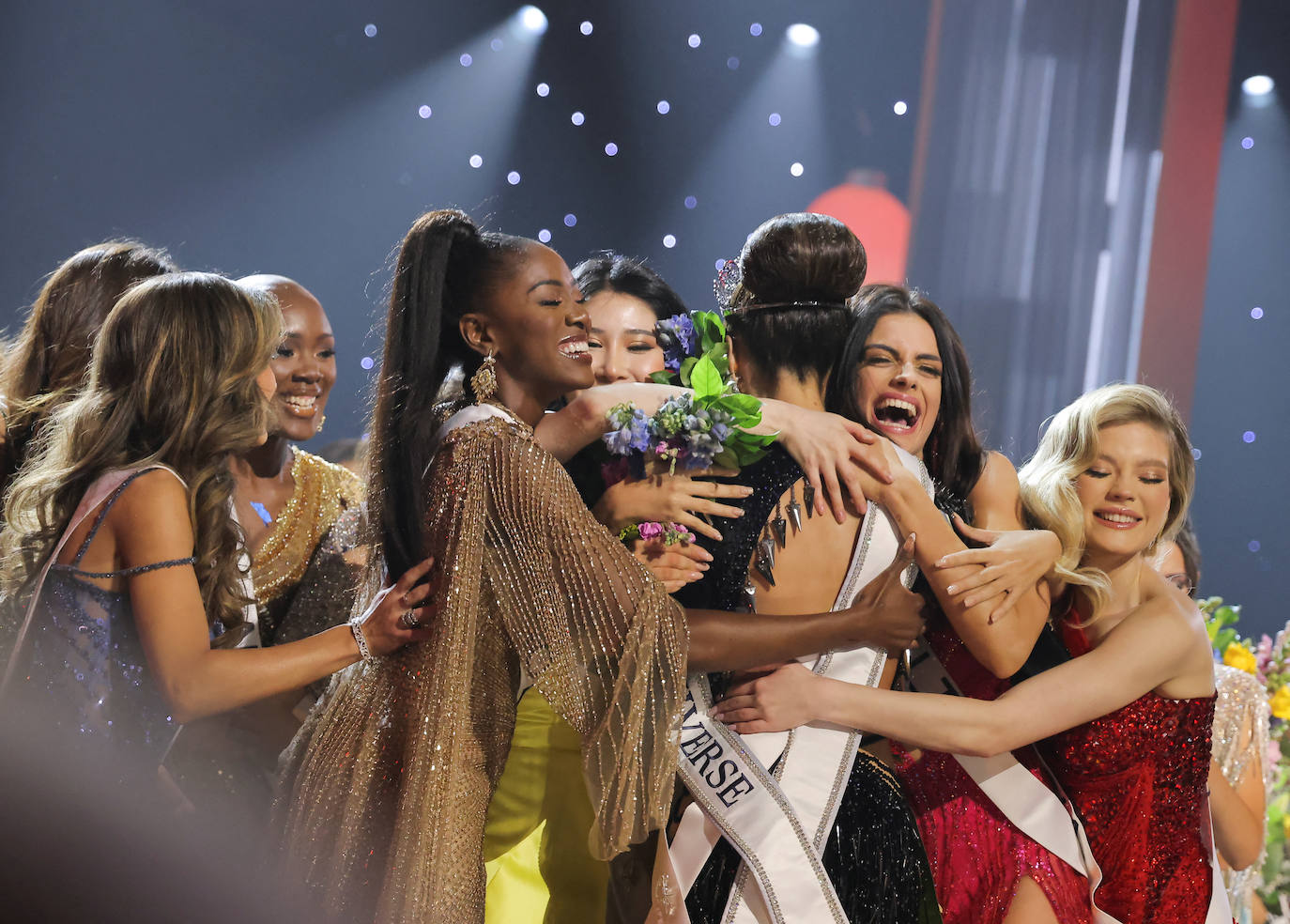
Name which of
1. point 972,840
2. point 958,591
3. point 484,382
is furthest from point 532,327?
point 972,840

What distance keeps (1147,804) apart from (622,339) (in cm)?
146

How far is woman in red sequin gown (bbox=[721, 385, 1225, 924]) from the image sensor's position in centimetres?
179

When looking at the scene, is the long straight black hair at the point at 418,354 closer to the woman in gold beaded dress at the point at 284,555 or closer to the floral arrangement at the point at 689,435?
the floral arrangement at the point at 689,435

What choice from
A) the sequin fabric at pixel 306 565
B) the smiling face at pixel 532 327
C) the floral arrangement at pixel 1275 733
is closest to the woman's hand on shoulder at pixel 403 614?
the smiling face at pixel 532 327

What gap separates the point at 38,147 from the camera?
409cm

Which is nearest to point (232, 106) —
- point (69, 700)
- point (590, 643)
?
point (69, 700)

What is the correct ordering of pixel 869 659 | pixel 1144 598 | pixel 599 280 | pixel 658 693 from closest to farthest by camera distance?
pixel 658 693
pixel 869 659
pixel 1144 598
pixel 599 280

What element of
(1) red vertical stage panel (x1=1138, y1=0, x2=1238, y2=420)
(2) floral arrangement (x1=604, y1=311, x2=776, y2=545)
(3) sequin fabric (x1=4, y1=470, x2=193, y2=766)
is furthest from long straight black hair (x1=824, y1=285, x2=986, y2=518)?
(1) red vertical stage panel (x1=1138, y1=0, x2=1238, y2=420)

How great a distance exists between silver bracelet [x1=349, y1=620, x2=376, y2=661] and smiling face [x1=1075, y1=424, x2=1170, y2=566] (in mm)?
1272

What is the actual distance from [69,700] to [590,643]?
84 cm

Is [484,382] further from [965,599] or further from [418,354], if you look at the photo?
[965,599]

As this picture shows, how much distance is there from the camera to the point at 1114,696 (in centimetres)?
185

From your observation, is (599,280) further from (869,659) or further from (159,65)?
(159,65)

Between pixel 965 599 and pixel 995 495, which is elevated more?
pixel 995 495
